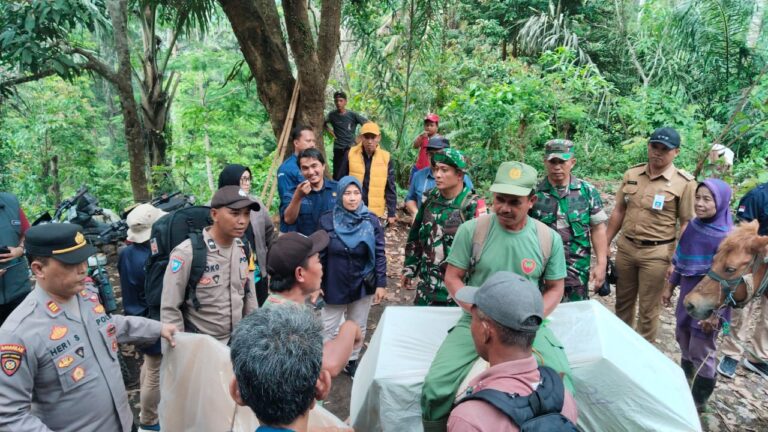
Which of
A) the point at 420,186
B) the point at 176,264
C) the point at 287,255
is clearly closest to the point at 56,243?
the point at 176,264

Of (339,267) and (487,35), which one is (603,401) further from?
(487,35)

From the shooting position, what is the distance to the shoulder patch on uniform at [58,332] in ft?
6.70

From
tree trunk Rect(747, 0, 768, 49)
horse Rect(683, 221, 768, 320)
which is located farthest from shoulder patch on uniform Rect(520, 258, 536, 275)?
tree trunk Rect(747, 0, 768, 49)

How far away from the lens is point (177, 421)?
95.3 inches

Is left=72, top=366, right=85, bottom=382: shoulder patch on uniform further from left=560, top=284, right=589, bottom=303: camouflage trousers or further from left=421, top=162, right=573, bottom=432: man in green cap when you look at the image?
left=560, top=284, right=589, bottom=303: camouflage trousers

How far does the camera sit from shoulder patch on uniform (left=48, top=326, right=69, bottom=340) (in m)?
2.04

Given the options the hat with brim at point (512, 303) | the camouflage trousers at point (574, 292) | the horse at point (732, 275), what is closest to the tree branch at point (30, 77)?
the camouflage trousers at point (574, 292)

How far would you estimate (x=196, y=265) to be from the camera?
2744 mm

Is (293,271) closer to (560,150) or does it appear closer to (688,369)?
(560,150)

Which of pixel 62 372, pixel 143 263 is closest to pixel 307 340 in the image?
pixel 62 372

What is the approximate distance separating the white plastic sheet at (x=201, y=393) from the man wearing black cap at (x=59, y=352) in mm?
234

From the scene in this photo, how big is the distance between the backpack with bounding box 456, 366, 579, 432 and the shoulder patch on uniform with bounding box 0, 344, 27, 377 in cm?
186

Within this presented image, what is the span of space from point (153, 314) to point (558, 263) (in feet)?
8.97

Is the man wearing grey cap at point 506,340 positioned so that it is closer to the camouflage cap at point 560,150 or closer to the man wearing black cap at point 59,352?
the man wearing black cap at point 59,352
